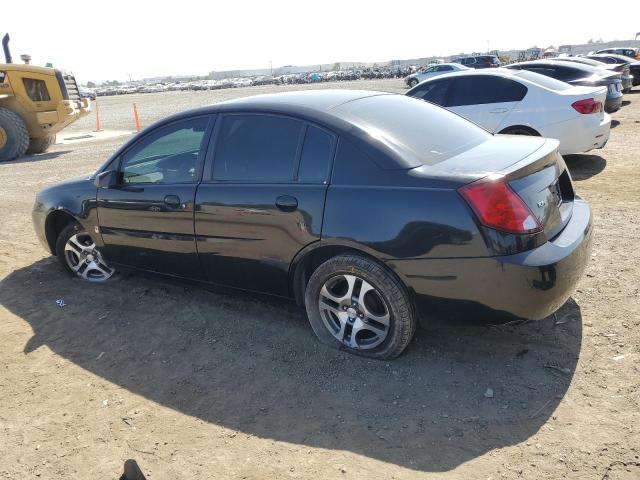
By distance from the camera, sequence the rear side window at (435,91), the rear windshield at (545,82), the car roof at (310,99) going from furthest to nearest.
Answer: the rear side window at (435,91) → the rear windshield at (545,82) → the car roof at (310,99)

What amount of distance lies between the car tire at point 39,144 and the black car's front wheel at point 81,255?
1154 centimetres

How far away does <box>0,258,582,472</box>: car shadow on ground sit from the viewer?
281cm

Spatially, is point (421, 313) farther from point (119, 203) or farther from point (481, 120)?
point (481, 120)

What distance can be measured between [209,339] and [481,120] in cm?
591

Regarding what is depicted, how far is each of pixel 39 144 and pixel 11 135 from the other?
152 cm

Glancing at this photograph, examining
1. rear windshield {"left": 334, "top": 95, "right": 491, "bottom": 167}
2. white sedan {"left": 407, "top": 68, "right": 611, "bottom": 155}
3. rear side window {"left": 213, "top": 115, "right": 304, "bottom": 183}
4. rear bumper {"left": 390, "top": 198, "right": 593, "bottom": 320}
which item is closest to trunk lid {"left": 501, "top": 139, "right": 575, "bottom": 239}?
rear bumper {"left": 390, "top": 198, "right": 593, "bottom": 320}

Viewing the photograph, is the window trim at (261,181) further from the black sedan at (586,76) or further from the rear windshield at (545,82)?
the black sedan at (586,76)

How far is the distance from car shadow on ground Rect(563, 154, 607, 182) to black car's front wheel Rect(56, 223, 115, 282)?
6.39 meters

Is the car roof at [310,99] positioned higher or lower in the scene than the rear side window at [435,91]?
higher

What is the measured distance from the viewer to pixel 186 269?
13.9 feet

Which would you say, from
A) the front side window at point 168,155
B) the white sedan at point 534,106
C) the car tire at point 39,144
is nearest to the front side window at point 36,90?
the car tire at point 39,144

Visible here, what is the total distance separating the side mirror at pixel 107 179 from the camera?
443cm

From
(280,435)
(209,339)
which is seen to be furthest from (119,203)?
(280,435)

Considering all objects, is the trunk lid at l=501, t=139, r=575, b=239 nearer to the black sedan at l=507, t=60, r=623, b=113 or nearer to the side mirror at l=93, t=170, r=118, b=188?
the side mirror at l=93, t=170, r=118, b=188
